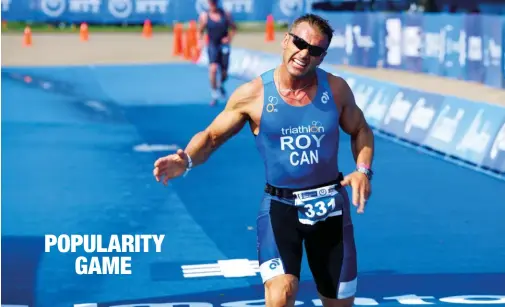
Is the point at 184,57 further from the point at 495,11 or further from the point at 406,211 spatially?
the point at 406,211

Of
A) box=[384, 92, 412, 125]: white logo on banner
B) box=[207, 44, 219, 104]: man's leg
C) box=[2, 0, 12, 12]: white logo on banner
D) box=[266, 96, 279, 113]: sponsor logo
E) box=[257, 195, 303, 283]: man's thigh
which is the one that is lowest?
box=[257, 195, 303, 283]: man's thigh

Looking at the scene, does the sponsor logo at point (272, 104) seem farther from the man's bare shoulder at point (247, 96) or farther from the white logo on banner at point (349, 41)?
the white logo on banner at point (349, 41)

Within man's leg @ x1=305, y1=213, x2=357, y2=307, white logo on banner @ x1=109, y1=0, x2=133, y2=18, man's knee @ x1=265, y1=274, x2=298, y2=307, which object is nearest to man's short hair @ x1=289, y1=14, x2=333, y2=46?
man's leg @ x1=305, y1=213, x2=357, y2=307

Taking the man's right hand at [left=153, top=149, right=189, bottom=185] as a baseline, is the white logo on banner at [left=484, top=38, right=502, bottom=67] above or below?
above

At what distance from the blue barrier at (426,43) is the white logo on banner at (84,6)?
680 inches

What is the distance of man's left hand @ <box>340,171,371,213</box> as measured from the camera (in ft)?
22.1

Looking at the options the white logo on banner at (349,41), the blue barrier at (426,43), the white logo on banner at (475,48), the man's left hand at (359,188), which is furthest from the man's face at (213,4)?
the man's left hand at (359,188)

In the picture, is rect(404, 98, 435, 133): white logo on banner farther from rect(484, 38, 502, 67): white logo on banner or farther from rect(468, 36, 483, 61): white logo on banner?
rect(468, 36, 483, 61): white logo on banner

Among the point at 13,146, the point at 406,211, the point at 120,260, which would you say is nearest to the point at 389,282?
the point at 120,260

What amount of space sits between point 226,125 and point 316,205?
29.2 inches

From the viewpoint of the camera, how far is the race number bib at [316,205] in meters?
7.05

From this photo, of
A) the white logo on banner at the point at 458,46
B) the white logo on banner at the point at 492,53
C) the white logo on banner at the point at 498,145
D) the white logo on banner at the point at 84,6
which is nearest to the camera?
the white logo on banner at the point at 498,145

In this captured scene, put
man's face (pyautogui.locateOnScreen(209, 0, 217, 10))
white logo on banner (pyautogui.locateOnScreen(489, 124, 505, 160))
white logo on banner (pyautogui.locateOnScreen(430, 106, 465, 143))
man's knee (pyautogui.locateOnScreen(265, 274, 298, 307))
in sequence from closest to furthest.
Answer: man's knee (pyautogui.locateOnScreen(265, 274, 298, 307)), white logo on banner (pyautogui.locateOnScreen(489, 124, 505, 160)), white logo on banner (pyautogui.locateOnScreen(430, 106, 465, 143)), man's face (pyautogui.locateOnScreen(209, 0, 217, 10))

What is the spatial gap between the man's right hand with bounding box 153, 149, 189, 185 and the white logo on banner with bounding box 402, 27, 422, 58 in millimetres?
24231
